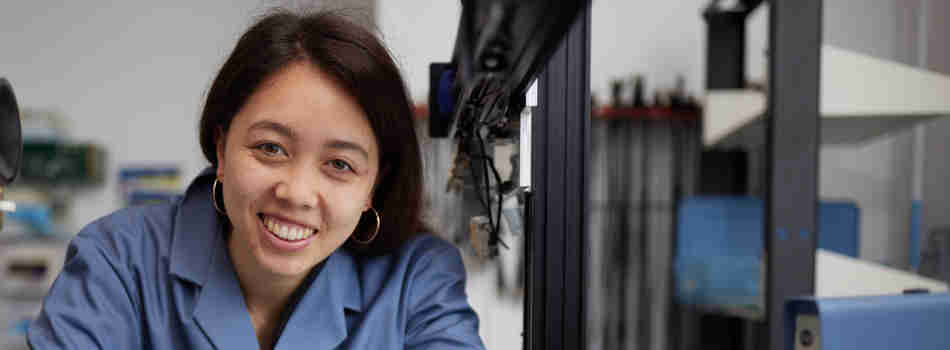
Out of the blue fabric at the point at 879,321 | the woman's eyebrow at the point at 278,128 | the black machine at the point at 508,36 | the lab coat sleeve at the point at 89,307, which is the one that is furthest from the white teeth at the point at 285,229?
the blue fabric at the point at 879,321

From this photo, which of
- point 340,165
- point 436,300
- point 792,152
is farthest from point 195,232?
point 792,152

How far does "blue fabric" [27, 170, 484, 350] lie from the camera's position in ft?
2.73

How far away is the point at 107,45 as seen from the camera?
288 cm

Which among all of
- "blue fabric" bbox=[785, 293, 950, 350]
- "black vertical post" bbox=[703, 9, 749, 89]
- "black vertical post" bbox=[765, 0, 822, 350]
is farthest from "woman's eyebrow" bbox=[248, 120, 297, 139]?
"black vertical post" bbox=[703, 9, 749, 89]

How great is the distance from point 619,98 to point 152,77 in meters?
2.19

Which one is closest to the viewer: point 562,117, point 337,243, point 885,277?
point 562,117

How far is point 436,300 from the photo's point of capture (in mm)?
956

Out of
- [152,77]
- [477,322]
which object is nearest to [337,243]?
[477,322]

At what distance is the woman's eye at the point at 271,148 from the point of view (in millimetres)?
815

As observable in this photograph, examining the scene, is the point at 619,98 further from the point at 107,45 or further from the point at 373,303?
the point at 107,45

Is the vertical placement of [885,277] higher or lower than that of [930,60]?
lower

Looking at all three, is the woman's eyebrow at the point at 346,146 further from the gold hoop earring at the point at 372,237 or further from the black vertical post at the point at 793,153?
the black vertical post at the point at 793,153

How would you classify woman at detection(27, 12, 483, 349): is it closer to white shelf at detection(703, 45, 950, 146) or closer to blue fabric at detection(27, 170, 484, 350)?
blue fabric at detection(27, 170, 484, 350)

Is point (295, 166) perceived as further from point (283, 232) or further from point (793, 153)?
point (793, 153)
